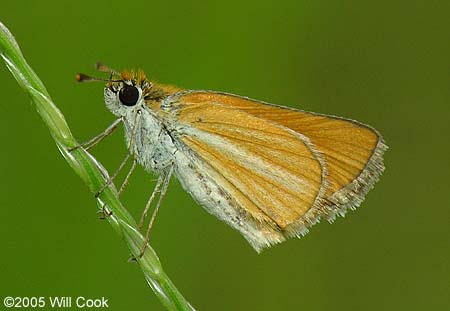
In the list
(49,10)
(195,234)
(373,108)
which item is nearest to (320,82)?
(373,108)

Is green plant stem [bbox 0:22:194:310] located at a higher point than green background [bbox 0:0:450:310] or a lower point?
→ lower

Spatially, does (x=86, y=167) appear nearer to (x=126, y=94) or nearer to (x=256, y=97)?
(x=126, y=94)

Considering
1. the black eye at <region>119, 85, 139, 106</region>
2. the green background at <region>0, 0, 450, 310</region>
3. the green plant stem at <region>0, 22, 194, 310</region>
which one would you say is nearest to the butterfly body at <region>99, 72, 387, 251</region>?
the black eye at <region>119, 85, 139, 106</region>

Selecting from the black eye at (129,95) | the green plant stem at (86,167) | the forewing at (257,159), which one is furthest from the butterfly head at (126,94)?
the green plant stem at (86,167)

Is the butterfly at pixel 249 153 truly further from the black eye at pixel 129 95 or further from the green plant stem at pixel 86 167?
the green plant stem at pixel 86 167

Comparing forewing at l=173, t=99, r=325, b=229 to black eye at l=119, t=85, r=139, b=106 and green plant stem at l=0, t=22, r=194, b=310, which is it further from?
green plant stem at l=0, t=22, r=194, b=310

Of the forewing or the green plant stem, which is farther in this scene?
the forewing

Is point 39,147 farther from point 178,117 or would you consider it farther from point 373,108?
point 373,108

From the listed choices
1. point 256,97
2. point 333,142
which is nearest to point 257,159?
point 333,142
